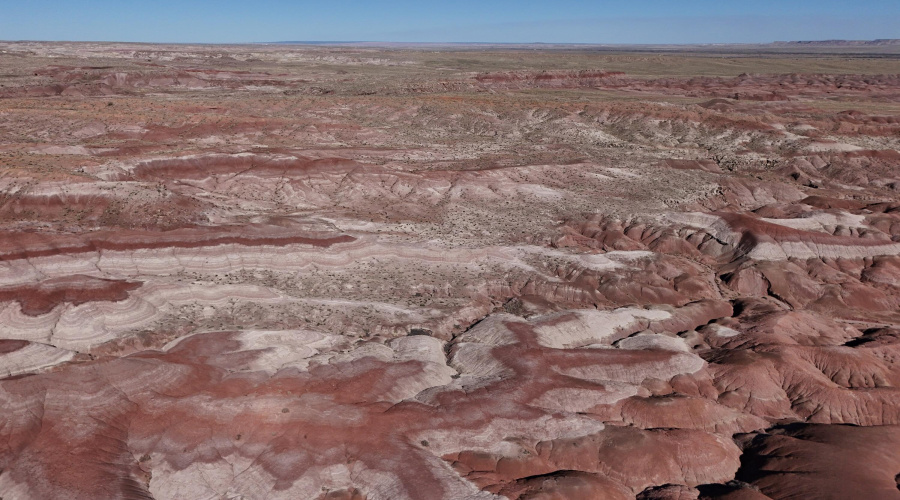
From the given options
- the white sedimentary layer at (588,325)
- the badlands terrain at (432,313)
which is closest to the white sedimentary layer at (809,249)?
the badlands terrain at (432,313)

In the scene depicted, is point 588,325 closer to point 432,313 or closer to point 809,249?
point 432,313

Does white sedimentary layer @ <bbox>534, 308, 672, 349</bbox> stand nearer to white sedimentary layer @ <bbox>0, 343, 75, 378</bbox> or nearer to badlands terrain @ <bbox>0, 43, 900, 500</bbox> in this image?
badlands terrain @ <bbox>0, 43, 900, 500</bbox>

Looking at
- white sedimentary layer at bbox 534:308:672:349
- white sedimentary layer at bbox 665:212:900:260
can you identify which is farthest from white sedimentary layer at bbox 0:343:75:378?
white sedimentary layer at bbox 665:212:900:260

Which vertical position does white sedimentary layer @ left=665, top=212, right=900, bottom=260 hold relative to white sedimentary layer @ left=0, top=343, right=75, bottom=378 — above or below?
below

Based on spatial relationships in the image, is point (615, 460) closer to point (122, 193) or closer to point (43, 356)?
point (43, 356)

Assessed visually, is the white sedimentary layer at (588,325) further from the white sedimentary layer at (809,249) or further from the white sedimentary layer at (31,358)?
the white sedimentary layer at (31,358)

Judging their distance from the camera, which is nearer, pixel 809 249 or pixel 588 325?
pixel 588 325

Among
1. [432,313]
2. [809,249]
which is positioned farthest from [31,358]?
[809,249]

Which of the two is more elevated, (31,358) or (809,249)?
(31,358)

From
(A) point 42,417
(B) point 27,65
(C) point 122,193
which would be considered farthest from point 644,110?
(B) point 27,65
